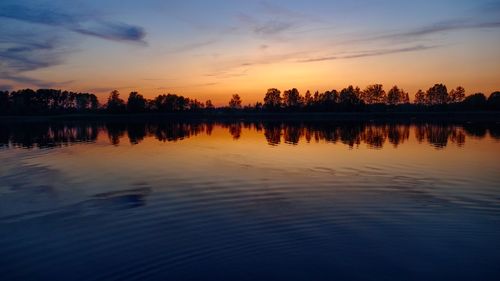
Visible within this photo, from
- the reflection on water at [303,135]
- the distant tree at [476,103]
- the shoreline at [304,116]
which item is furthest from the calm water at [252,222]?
the distant tree at [476,103]

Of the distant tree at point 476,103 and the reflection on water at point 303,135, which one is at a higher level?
the distant tree at point 476,103

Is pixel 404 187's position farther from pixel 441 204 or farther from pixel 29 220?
pixel 29 220

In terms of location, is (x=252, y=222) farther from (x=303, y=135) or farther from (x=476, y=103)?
(x=476, y=103)

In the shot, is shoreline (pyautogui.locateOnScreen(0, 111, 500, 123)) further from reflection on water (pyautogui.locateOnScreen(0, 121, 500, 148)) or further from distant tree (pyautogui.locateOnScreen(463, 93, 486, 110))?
reflection on water (pyautogui.locateOnScreen(0, 121, 500, 148))

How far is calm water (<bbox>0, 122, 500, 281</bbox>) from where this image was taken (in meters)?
11.2

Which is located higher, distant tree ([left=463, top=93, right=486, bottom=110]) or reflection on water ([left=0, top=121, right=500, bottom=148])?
distant tree ([left=463, top=93, right=486, bottom=110])

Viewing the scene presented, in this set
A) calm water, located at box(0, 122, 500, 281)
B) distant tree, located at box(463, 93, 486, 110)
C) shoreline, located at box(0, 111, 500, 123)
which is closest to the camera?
calm water, located at box(0, 122, 500, 281)

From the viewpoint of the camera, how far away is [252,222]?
50.0 ft

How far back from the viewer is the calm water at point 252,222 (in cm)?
1123

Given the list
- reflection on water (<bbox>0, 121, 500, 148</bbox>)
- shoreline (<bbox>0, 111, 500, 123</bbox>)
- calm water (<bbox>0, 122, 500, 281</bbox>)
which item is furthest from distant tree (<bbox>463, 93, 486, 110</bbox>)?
calm water (<bbox>0, 122, 500, 281</bbox>)

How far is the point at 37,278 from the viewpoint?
35.2 ft

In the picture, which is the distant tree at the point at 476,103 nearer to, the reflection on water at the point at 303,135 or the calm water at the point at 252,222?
the reflection on water at the point at 303,135

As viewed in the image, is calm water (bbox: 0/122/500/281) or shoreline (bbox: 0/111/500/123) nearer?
calm water (bbox: 0/122/500/281)

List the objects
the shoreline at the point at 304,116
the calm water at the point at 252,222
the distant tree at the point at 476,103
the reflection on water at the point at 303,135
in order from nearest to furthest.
Result: 1. the calm water at the point at 252,222
2. the reflection on water at the point at 303,135
3. the shoreline at the point at 304,116
4. the distant tree at the point at 476,103
